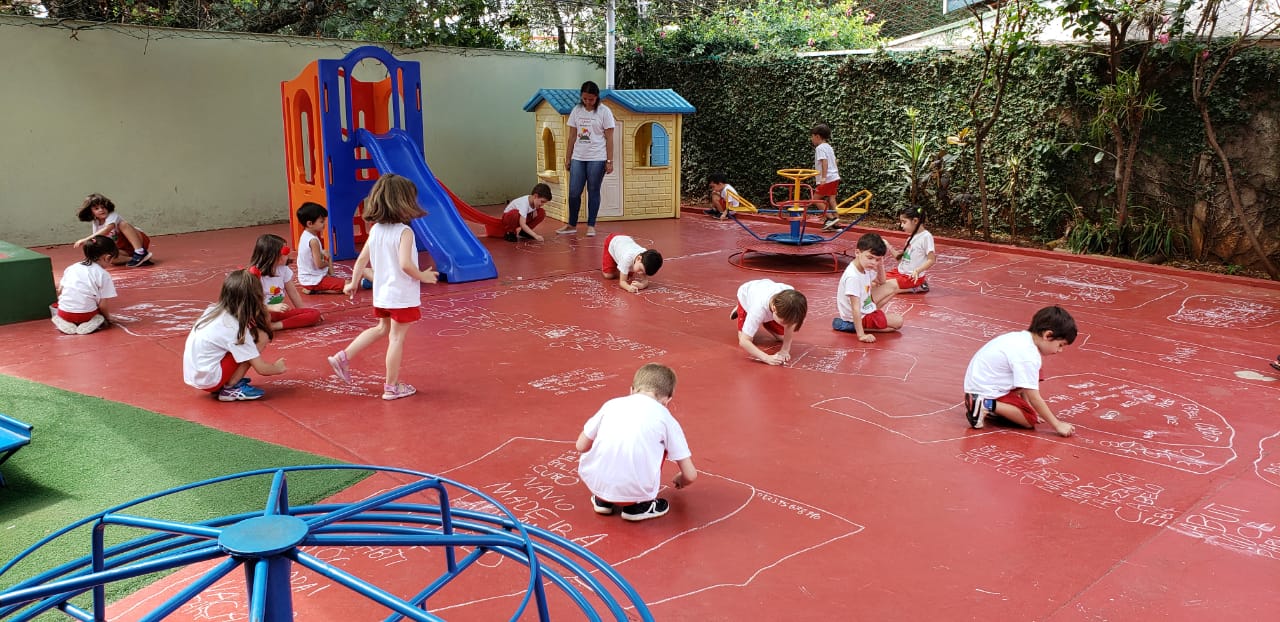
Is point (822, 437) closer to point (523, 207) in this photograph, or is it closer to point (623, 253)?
point (623, 253)

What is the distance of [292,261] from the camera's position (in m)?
8.82

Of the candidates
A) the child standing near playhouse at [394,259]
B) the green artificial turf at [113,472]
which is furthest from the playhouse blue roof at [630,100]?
the green artificial turf at [113,472]

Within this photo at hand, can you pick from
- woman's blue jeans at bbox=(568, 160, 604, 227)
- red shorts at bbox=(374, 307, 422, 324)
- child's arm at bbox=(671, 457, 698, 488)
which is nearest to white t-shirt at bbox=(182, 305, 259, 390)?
red shorts at bbox=(374, 307, 422, 324)

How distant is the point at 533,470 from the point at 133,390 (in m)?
2.58

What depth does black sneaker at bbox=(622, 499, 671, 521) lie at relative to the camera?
11.9ft

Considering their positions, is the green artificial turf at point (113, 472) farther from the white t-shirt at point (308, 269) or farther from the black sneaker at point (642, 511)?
the white t-shirt at point (308, 269)

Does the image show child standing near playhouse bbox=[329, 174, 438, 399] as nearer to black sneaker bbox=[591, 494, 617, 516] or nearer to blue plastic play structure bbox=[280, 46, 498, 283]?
black sneaker bbox=[591, 494, 617, 516]

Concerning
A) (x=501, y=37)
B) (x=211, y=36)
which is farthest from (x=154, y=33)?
(x=501, y=37)

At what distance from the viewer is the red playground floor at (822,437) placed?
3160mm

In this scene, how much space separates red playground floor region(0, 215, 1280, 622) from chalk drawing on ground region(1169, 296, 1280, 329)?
3 centimetres

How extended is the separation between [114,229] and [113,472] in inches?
217

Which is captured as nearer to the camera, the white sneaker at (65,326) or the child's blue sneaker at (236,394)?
the child's blue sneaker at (236,394)

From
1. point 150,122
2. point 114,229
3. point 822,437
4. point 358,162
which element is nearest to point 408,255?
point 822,437

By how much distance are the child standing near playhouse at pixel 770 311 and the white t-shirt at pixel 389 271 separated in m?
2.07
